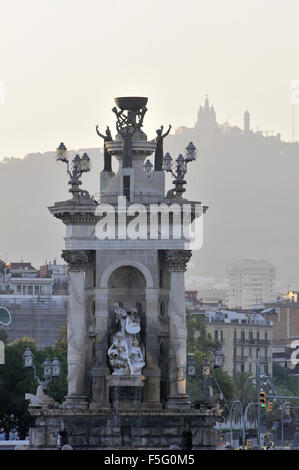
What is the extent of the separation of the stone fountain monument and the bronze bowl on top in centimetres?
95

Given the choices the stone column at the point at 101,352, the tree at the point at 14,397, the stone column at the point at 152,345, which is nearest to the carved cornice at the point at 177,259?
the stone column at the point at 152,345

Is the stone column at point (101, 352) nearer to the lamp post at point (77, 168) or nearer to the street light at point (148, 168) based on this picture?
the lamp post at point (77, 168)

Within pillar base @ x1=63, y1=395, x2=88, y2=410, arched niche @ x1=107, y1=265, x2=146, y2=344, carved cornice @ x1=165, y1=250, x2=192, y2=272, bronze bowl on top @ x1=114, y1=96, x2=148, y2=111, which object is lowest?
pillar base @ x1=63, y1=395, x2=88, y2=410

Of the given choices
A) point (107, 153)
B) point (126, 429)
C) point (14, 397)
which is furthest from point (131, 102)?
point (14, 397)

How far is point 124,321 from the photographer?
307 feet

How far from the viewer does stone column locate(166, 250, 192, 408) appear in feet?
307

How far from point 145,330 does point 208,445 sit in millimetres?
4809

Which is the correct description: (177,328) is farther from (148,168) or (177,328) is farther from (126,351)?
(148,168)

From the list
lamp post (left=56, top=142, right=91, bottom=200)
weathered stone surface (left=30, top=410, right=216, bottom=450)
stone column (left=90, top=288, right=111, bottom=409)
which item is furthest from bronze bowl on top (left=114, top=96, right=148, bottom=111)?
weathered stone surface (left=30, top=410, right=216, bottom=450)

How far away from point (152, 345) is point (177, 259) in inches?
126

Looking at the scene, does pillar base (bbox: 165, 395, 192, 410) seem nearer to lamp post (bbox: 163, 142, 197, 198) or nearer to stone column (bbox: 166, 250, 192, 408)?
stone column (bbox: 166, 250, 192, 408)
